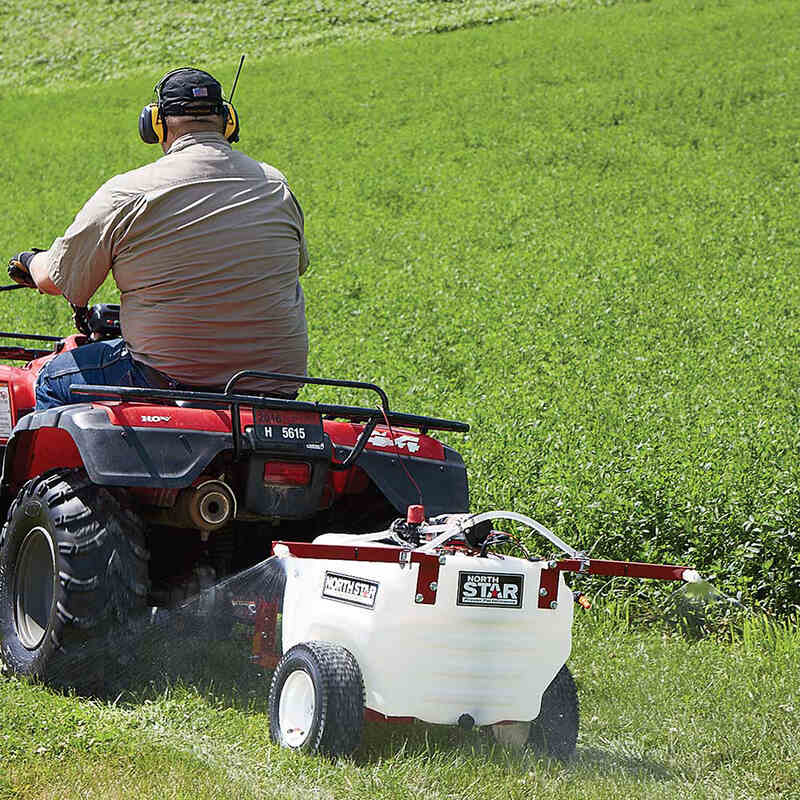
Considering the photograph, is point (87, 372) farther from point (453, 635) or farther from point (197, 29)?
point (197, 29)

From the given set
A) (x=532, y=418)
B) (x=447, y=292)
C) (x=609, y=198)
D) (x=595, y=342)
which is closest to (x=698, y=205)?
(x=609, y=198)

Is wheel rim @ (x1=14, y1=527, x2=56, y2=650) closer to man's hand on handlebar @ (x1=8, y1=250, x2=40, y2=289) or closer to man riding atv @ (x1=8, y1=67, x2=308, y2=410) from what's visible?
man riding atv @ (x1=8, y1=67, x2=308, y2=410)

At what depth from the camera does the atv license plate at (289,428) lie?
442 cm

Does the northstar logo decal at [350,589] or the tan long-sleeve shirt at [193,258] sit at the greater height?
the tan long-sleeve shirt at [193,258]

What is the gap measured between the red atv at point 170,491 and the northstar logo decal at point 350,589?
590 mm

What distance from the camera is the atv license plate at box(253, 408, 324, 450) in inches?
174

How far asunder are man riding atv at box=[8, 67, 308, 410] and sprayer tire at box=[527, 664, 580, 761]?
162 centimetres

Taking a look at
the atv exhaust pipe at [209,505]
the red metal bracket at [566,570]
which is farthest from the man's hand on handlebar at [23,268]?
the red metal bracket at [566,570]

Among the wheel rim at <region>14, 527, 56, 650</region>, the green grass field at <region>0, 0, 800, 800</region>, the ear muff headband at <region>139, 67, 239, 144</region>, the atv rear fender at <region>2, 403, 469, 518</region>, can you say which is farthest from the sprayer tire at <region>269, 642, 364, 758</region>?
the ear muff headband at <region>139, 67, 239, 144</region>

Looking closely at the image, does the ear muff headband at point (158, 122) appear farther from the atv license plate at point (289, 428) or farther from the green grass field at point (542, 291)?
the green grass field at point (542, 291)

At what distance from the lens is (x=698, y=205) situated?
18.1 metres

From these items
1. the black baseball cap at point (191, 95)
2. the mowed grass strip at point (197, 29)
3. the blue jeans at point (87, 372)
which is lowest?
the blue jeans at point (87, 372)

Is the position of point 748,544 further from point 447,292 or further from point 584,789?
point 447,292

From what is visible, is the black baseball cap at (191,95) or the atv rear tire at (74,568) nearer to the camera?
the atv rear tire at (74,568)
